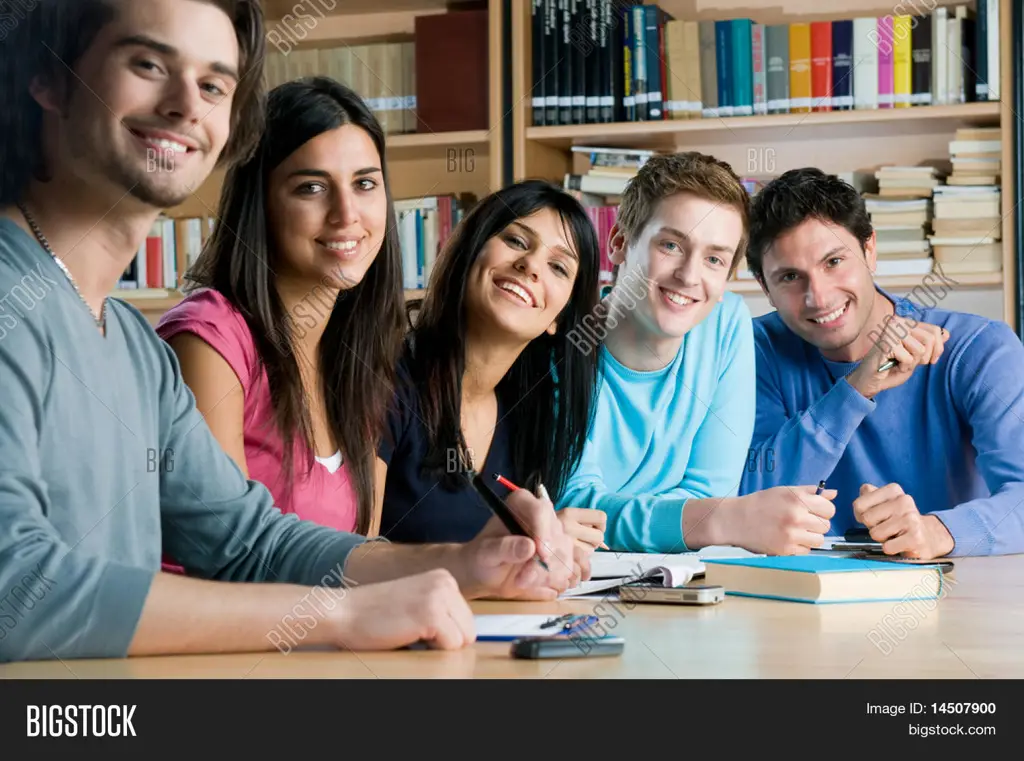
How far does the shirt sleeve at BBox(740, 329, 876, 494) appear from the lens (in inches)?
92.3

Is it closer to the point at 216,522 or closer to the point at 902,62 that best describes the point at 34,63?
the point at 216,522

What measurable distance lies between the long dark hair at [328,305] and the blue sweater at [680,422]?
51 centimetres

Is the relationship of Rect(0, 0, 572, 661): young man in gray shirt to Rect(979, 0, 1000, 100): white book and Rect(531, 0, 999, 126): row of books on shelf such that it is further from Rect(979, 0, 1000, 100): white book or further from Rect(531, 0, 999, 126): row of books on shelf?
Rect(979, 0, 1000, 100): white book

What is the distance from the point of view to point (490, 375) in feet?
6.73

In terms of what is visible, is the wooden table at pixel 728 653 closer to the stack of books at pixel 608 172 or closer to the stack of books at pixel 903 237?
the stack of books at pixel 903 237

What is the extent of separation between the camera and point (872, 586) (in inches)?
54.7

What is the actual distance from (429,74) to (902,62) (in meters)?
1.32

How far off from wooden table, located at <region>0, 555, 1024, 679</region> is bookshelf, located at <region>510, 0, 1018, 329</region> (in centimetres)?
214

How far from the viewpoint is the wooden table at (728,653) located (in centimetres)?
91

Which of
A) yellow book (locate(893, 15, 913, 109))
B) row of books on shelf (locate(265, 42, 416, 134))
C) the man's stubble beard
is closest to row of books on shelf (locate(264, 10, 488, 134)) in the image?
row of books on shelf (locate(265, 42, 416, 134))

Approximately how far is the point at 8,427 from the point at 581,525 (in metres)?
0.78

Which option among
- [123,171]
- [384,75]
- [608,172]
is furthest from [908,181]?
[123,171]
